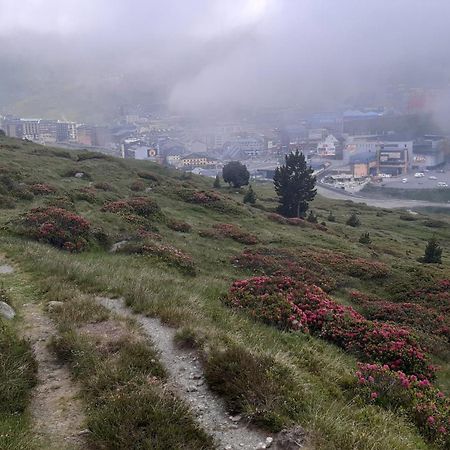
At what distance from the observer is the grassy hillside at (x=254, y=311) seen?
675 cm

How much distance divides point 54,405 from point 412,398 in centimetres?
653

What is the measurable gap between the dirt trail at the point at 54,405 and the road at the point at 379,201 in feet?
428

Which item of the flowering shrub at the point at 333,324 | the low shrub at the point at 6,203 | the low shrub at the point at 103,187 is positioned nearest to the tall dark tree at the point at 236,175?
the low shrub at the point at 103,187

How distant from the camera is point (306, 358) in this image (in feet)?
31.4

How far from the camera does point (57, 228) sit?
20.4m

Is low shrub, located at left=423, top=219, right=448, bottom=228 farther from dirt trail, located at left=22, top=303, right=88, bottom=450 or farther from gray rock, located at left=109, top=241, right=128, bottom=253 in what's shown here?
dirt trail, located at left=22, top=303, right=88, bottom=450

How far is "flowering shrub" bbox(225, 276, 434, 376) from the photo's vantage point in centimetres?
1176

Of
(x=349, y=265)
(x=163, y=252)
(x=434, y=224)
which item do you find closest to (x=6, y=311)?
(x=163, y=252)

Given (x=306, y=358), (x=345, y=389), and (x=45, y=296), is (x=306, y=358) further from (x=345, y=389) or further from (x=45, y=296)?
(x=45, y=296)

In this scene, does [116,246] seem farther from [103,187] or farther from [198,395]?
[103,187]

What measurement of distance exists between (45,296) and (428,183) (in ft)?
660

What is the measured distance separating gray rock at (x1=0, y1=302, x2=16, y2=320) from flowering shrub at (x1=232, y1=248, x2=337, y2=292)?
13.2m

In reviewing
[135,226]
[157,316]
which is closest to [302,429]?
[157,316]

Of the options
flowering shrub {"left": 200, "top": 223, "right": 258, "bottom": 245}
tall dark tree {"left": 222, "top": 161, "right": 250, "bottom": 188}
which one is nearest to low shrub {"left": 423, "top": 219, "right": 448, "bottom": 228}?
tall dark tree {"left": 222, "top": 161, "right": 250, "bottom": 188}
